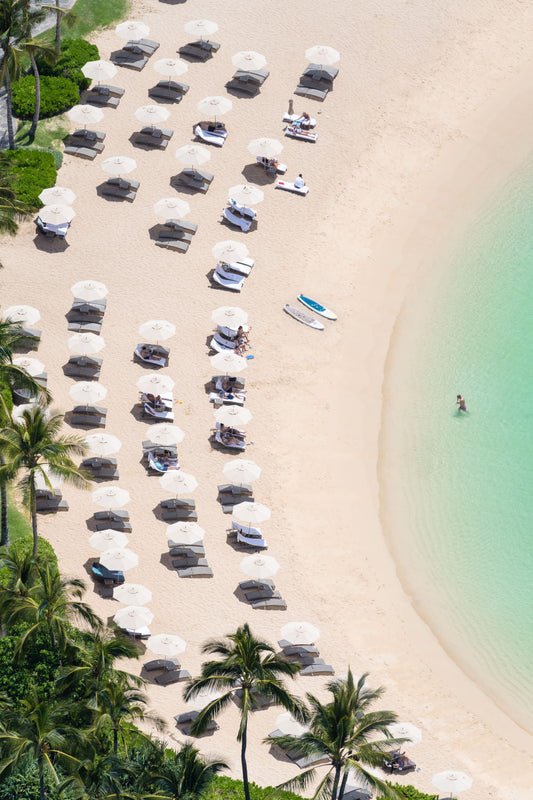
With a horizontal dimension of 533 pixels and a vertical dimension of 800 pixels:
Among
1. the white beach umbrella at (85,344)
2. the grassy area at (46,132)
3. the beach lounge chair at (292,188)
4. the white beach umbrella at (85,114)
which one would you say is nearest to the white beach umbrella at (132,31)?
the white beach umbrella at (85,114)

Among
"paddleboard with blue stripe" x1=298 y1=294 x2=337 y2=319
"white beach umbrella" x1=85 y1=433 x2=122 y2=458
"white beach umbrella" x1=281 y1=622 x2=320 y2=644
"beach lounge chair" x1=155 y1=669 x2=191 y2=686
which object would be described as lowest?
"beach lounge chair" x1=155 y1=669 x2=191 y2=686

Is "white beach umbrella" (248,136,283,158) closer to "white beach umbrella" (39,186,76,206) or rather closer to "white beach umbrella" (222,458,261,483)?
"white beach umbrella" (39,186,76,206)

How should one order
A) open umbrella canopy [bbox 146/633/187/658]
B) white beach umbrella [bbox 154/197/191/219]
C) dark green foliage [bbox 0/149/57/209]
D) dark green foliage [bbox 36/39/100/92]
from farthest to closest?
dark green foliage [bbox 36/39/100/92] → white beach umbrella [bbox 154/197/191/219] → dark green foliage [bbox 0/149/57/209] → open umbrella canopy [bbox 146/633/187/658]

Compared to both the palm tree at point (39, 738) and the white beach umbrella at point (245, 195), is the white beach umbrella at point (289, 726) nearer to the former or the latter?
the palm tree at point (39, 738)

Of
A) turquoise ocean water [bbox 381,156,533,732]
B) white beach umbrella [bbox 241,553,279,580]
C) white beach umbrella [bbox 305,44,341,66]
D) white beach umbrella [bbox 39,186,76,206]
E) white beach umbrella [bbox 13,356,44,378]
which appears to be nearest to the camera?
white beach umbrella [bbox 241,553,279,580]

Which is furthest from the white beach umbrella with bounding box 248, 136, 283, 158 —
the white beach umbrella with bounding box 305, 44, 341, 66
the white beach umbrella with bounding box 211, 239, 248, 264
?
the white beach umbrella with bounding box 305, 44, 341, 66

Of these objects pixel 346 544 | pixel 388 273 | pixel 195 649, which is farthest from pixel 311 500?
pixel 388 273
